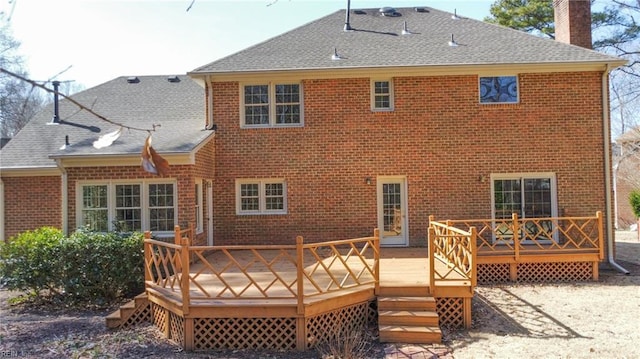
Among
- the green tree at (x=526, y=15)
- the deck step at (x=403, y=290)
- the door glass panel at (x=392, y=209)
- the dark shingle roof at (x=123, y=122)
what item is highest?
the green tree at (x=526, y=15)

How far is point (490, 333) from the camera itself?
23.8ft

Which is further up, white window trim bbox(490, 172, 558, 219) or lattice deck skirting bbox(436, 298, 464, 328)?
white window trim bbox(490, 172, 558, 219)

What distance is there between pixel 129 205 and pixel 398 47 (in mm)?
8908

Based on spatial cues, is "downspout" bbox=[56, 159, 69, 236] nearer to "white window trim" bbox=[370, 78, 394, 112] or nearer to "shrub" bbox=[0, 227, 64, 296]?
"shrub" bbox=[0, 227, 64, 296]

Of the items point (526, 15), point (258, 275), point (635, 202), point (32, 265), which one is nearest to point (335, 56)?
point (258, 275)

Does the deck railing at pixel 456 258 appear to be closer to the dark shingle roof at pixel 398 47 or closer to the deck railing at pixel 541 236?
the deck railing at pixel 541 236

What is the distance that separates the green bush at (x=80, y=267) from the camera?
9125 mm

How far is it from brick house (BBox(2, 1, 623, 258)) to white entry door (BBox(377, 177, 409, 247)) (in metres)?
0.03

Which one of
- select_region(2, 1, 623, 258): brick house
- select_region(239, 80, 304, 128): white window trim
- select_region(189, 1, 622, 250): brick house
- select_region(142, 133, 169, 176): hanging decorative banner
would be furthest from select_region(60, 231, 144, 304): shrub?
select_region(142, 133, 169, 176): hanging decorative banner

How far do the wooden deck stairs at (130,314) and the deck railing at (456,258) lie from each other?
5.21 metres

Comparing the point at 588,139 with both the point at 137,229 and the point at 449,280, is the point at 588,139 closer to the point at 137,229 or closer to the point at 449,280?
the point at 449,280

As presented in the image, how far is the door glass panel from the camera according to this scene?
12.7m

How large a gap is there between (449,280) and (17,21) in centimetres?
718

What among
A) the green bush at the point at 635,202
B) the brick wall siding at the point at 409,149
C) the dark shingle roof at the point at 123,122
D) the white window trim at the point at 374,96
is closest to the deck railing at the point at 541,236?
the brick wall siding at the point at 409,149
